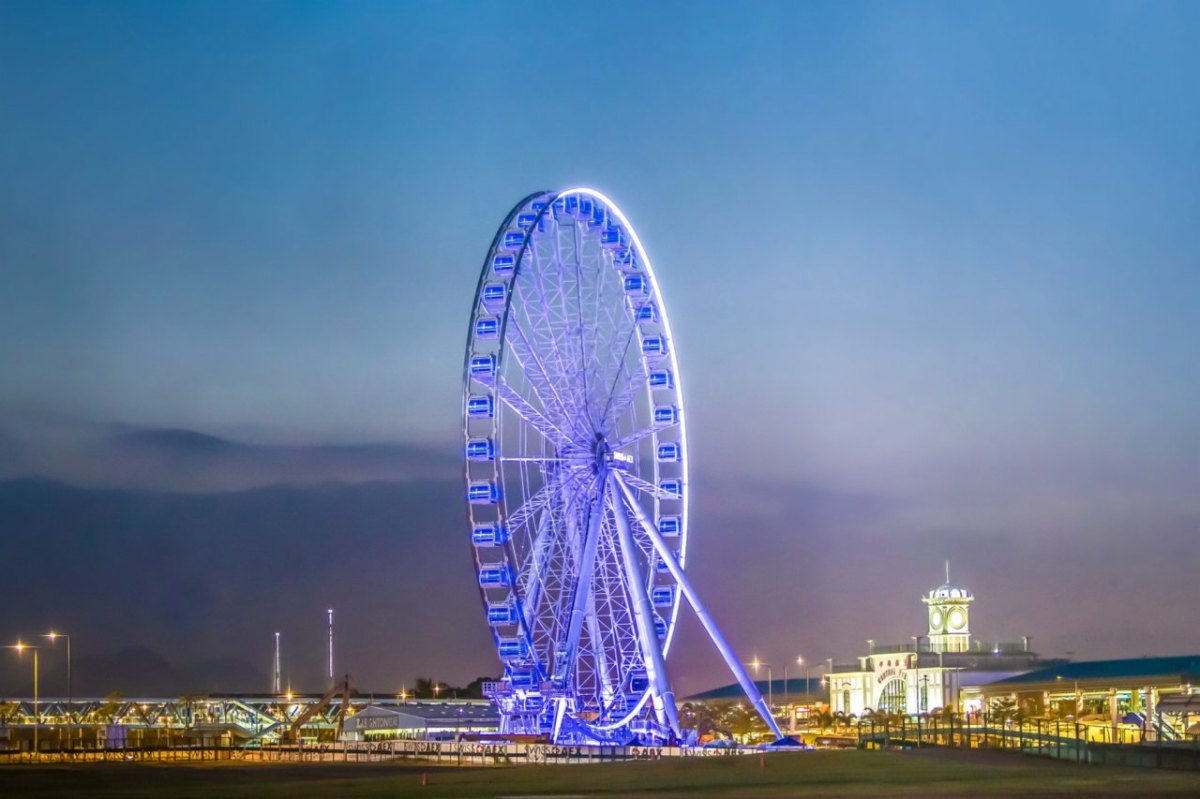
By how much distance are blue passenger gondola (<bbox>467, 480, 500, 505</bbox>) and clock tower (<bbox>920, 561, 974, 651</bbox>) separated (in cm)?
9827

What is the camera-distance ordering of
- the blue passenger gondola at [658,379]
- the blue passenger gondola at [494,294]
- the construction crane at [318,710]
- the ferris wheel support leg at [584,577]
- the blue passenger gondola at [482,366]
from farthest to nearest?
1. the construction crane at [318,710]
2. the blue passenger gondola at [658,379]
3. the blue passenger gondola at [482,366]
4. the blue passenger gondola at [494,294]
5. the ferris wheel support leg at [584,577]

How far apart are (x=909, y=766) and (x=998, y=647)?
126 meters

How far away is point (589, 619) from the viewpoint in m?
80.3

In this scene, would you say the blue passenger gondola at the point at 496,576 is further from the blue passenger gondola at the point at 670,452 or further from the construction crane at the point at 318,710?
the construction crane at the point at 318,710

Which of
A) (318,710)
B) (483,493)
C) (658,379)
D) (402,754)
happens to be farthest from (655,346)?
(318,710)

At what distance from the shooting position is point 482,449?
265ft

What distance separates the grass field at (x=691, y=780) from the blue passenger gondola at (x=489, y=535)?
47.8 ft

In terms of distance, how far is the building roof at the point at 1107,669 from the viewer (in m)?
140

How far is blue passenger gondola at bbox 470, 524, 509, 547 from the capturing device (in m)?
79.8

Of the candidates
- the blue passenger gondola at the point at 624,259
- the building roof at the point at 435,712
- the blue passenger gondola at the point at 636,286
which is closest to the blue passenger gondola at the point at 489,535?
the blue passenger gondola at the point at 636,286

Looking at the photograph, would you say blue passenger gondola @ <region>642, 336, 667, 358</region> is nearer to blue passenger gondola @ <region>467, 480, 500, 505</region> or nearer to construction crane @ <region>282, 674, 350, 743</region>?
blue passenger gondola @ <region>467, 480, 500, 505</region>

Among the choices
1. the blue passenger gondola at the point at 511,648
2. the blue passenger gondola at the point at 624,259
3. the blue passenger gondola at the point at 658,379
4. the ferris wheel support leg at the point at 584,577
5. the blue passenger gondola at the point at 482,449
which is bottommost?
the blue passenger gondola at the point at 511,648

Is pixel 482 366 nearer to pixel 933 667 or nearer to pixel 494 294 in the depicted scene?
pixel 494 294

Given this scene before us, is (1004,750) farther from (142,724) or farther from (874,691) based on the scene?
(142,724)
